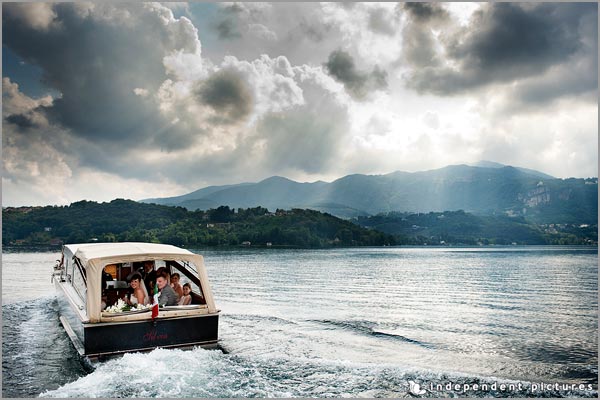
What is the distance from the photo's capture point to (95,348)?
1038cm

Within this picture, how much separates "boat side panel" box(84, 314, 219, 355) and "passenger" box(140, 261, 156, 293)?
2.63 metres

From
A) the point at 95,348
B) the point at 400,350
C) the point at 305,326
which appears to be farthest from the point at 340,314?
the point at 95,348

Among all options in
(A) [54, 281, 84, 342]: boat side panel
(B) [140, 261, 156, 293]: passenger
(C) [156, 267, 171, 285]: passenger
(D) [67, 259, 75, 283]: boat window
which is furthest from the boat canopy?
(D) [67, 259, 75, 283]: boat window

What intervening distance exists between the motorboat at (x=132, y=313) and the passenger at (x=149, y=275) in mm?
47

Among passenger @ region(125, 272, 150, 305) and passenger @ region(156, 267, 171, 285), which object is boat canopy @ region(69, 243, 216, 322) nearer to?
passenger @ region(125, 272, 150, 305)

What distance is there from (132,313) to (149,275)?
3.43 meters

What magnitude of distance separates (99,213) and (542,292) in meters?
112

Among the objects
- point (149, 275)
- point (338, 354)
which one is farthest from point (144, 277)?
point (338, 354)

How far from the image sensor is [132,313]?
35.7 ft

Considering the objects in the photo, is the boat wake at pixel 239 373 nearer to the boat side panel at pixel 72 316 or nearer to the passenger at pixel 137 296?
the boat side panel at pixel 72 316

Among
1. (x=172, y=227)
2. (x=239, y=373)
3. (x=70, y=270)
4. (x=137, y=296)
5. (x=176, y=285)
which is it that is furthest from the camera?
(x=172, y=227)

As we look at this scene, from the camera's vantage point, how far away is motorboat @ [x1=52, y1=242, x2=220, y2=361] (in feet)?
34.6

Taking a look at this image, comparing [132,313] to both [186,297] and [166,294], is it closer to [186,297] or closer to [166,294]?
[166,294]

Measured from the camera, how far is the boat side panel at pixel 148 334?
1042 centimetres
